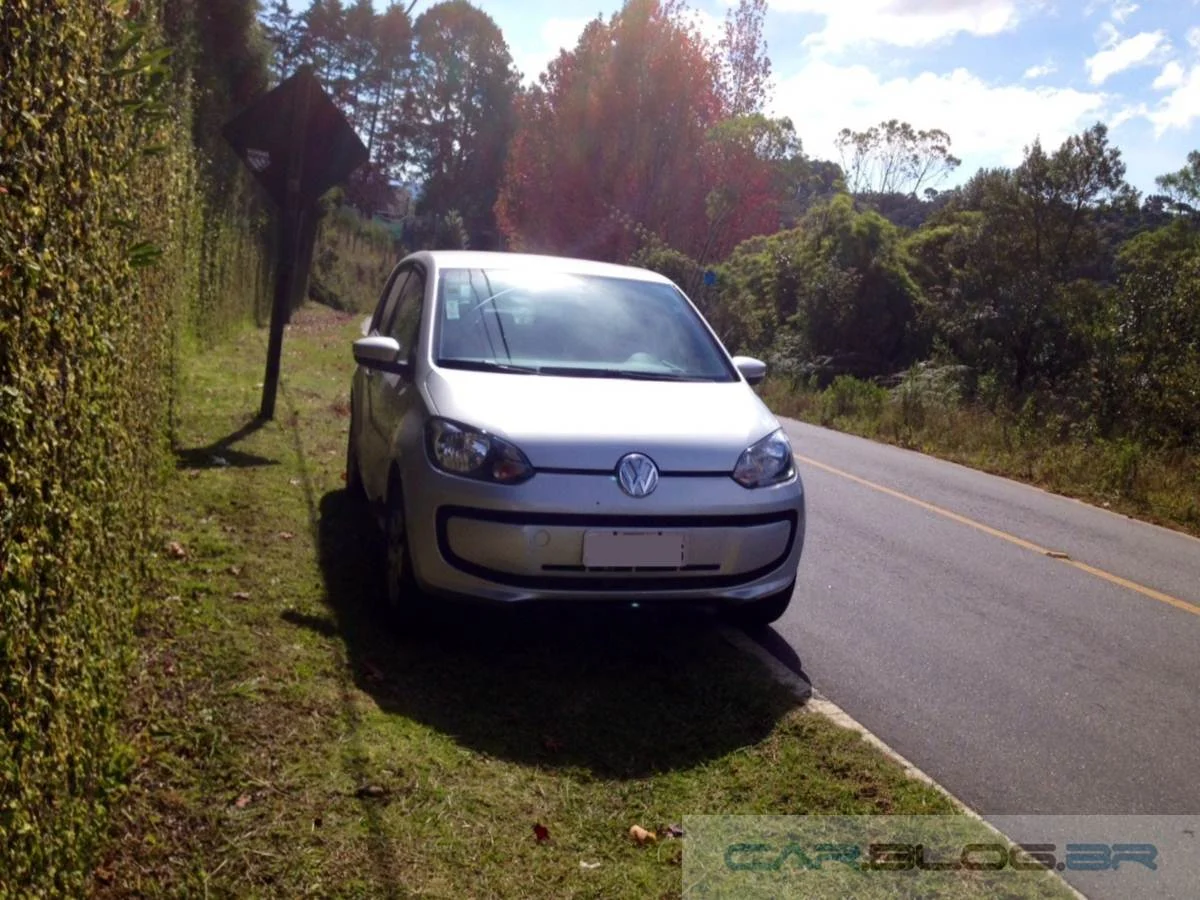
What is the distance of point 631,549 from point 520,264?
235 centimetres

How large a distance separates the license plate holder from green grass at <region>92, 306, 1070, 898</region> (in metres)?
0.52

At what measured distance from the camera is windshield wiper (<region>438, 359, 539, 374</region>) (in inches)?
225

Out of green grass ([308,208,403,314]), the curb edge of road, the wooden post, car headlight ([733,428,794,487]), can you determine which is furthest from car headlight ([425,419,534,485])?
green grass ([308,208,403,314])

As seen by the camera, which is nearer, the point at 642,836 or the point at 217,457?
the point at 642,836

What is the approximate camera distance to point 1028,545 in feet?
29.9

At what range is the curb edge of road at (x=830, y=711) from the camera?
4090 millimetres

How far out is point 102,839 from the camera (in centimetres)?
323

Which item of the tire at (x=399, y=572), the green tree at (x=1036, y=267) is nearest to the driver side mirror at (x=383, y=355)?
the tire at (x=399, y=572)

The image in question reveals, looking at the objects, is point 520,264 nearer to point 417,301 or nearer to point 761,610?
point 417,301

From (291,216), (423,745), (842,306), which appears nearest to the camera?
(423,745)

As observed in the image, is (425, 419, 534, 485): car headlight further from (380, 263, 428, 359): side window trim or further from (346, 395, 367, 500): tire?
(346, 395, 367, 500): tire

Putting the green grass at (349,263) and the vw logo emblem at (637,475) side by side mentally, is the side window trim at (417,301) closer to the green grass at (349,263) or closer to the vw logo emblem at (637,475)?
the vw logo emblem at (637,475)

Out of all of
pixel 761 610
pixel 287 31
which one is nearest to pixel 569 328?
pixel 761 610

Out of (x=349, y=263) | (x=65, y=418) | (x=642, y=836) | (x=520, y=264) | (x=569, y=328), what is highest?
(x=349, y=263)
